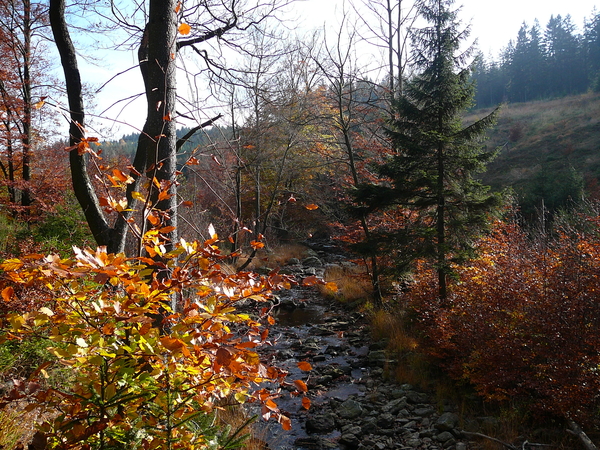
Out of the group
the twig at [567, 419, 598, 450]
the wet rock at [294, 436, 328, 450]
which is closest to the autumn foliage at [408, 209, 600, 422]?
the twig at [567, 419, 598, 450]

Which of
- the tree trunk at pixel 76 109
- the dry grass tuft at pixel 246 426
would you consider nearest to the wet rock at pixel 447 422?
the dry grass tuft at pixel 246 426

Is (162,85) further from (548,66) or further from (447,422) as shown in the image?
(548,66)

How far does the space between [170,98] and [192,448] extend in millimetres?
2470

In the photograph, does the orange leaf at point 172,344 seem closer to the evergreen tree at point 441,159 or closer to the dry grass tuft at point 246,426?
the dry grass tuft at point 246,426

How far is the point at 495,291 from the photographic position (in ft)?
18.5

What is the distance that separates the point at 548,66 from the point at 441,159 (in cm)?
5616

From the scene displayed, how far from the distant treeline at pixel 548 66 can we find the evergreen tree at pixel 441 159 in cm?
4874

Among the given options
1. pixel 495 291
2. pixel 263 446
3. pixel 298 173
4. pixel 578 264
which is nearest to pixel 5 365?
pixel 263 446

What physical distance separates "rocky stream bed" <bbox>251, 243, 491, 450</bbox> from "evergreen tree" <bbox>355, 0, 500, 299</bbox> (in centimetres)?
212

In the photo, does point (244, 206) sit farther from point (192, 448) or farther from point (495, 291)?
point (192, 448)

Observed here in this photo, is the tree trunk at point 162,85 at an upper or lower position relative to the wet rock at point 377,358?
upper

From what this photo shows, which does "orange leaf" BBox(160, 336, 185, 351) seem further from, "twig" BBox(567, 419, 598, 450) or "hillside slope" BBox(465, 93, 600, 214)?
"hillside slope" BBox(465, 93, 600, 214)

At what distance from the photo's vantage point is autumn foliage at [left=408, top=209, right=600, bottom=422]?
4.28 metres

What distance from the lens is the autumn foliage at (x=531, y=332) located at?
4.28 meters
